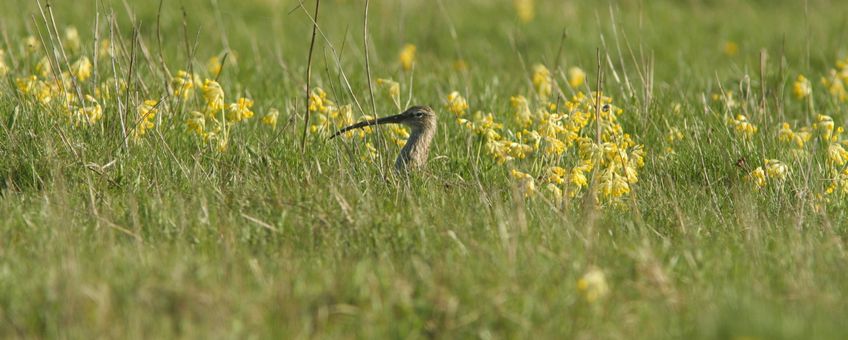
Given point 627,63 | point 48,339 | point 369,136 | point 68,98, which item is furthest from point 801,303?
point 627,63

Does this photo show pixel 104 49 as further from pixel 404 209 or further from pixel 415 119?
pixel 404 209

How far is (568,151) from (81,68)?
266 centimetres

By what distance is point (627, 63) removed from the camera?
10641 millimetres

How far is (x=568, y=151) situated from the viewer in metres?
6.14

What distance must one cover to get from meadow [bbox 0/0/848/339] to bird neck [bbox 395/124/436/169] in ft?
0.26

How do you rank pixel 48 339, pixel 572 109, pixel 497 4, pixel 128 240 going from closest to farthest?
pixel 48 339 < pixel 128 240 < pixel 572 109 < pixel 497 4

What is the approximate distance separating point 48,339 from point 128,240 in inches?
37.6

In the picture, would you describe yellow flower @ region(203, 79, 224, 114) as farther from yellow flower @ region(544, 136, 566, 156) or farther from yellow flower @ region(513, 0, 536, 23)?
yellow flower @ region(513, 0, 536, 23)

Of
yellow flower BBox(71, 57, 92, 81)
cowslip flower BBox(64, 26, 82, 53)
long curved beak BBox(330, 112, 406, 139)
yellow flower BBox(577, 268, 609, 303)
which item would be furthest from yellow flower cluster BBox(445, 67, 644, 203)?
cowslip flower BBox(64, 26, 82, 53)

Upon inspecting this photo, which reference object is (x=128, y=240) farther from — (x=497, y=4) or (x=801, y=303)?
(x=497, y=4)

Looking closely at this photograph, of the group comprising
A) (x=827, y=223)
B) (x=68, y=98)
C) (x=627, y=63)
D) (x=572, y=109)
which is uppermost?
(x=68, y=98)

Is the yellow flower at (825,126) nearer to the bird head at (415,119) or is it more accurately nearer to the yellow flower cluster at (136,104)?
the bird head at (415,119)

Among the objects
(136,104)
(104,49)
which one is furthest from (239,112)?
(104,49)

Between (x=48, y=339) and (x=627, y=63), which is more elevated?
(x=48, y=339)
